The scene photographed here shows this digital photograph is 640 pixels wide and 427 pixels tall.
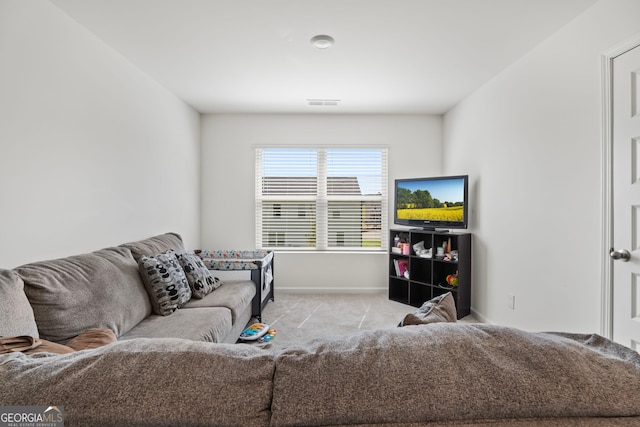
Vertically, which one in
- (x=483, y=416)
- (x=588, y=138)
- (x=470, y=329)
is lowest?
(x=483, y=416)

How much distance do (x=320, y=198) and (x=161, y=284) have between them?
2644 mm

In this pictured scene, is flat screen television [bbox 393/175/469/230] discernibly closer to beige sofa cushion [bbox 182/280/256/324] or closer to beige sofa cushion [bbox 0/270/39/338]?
beige sofa cushion [bbox 182/280/256/324]

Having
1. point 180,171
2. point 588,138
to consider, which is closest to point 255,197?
point 180,171

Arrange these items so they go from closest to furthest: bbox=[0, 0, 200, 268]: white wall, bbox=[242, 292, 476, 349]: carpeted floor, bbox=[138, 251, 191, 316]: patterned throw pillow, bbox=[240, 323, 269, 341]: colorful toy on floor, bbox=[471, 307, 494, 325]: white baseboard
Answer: bbox=[0, 0, 200, 268]: white wall < bbox=[138, 251, 191, 316]: patterned throw pillow < bbox=[240, 323, 269, 341]: colorful toy on floor < bbox=[242, 292, 476, 349]: carpeted floor < bbox=[471, 307, 494, 325]: white baseboard

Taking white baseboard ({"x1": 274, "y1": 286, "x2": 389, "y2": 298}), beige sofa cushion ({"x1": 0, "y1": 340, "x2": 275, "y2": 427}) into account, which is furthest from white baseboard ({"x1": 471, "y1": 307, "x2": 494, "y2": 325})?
beige sofa cushion ({"x1": 0, "y1": 340, "x2": 275, "y2": 427})

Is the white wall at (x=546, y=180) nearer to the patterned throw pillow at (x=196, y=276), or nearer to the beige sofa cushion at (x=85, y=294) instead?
the patterned throw pillow at (x=196, y=276)

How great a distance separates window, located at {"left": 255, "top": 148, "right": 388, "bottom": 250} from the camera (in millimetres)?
4617

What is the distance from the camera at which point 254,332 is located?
9.80ft

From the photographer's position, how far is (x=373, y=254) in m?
4.56

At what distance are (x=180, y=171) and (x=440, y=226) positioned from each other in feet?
10.5

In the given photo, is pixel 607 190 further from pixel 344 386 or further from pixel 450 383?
pixel 344 386

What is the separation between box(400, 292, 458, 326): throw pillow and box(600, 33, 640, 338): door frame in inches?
60.4

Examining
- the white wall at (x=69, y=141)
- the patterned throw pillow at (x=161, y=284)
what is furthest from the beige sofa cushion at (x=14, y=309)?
the patterned throw pillow at (x=161, y=284)

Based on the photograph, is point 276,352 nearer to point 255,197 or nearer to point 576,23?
point 576,23
